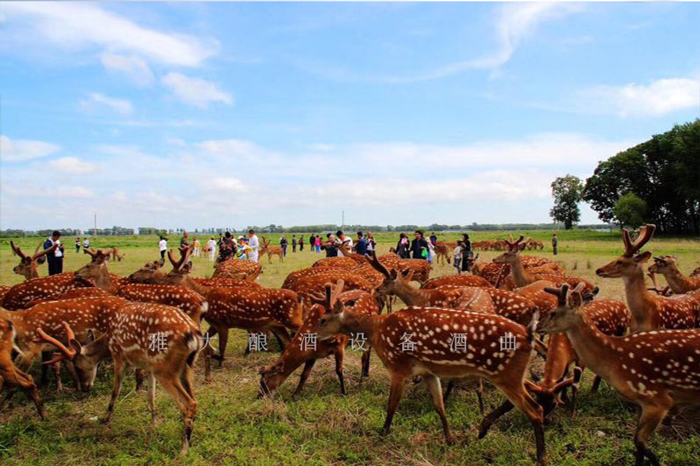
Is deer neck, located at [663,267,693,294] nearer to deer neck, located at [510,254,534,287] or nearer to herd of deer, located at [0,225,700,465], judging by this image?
herd of deer, located at [0,225,700,465]

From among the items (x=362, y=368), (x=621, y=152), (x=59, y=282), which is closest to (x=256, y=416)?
(x=362, y=368)

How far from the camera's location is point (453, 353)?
4637 millimetres

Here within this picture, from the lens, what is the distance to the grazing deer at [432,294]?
6.49 m

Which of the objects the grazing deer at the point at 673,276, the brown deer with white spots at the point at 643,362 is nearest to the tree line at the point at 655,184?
the grazing deer at the point at 673,276

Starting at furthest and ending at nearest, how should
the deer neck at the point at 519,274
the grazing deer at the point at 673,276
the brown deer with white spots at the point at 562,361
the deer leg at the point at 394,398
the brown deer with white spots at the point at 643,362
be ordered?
the deer neck at the point at 519,274 < the grazing deer at the point at 673,276 < the deer leg at the point at 394,398 < the brown deer with white spots at the point at 562,361 < the brown deer with white spots at the point at 643,362

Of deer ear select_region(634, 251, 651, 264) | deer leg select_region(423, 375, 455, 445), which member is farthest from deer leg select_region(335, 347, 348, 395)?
deer ear select_region(634, 251, 651, 264)

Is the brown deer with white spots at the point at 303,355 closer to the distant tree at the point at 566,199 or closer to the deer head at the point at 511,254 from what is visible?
the deer head at the point at 511,254

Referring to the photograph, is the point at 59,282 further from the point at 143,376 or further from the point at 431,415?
the point at 431,415

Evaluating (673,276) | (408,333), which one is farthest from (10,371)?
(673,276)

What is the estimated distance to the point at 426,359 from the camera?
4844 millimetres

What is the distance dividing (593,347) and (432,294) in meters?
2.88

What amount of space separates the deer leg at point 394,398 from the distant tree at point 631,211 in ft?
180

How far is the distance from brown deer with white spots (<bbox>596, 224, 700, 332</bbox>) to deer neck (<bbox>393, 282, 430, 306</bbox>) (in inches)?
108

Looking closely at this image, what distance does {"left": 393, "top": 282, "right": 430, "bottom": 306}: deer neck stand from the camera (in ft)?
23.4
